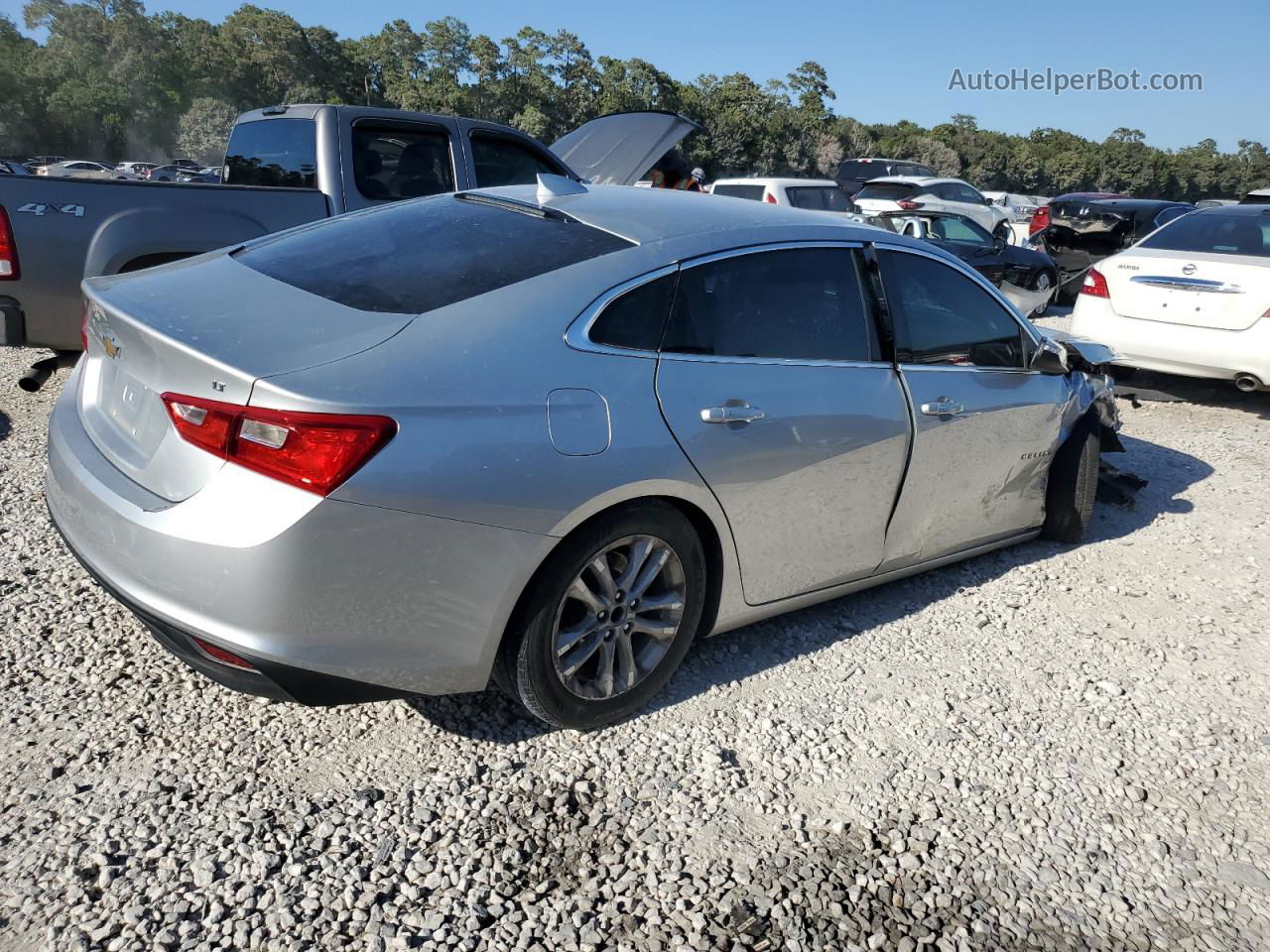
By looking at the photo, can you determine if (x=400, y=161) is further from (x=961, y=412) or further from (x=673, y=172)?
(x=673, y=172)

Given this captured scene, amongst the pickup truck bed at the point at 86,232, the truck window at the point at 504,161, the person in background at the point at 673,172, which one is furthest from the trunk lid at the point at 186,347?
the person in background at the point at 673,172

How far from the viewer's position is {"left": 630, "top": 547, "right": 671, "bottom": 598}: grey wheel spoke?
2895mm

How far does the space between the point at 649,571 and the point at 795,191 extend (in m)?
12.8

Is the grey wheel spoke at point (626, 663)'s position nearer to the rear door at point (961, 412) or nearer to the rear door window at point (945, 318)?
the rear door at point (961, 412)

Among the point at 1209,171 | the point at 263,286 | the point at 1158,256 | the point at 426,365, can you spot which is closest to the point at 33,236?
the point at 263,286

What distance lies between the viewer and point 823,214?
12.8 feet

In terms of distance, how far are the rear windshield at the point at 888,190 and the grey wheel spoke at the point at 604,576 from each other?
55.1 feet

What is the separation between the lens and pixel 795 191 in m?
14.6

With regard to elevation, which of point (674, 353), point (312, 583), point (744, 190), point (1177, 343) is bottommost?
point (312, 583)

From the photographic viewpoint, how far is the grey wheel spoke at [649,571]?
2.89 meters

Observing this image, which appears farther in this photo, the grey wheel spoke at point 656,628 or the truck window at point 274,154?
the truck window at point 274,154

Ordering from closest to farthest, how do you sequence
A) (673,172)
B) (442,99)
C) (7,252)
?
(7,252) < (673,172) < (442,99)

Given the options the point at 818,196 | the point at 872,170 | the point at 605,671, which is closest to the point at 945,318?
the point at 605,671

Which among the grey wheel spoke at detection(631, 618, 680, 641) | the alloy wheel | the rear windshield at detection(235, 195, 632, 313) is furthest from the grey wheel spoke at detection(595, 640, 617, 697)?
the rear windshield at detection(235, 195, 632, 313)
